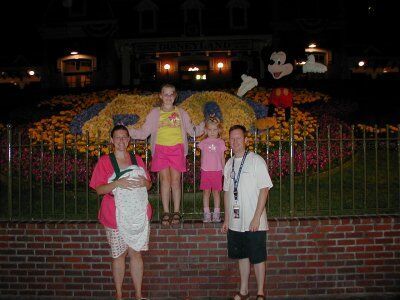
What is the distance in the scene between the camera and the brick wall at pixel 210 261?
5.90 m

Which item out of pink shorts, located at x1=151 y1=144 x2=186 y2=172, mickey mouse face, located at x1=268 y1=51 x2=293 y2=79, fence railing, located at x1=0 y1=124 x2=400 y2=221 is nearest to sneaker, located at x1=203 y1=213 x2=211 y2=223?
fence railing, located at x1=0 y1=124 x2=400 y2=221

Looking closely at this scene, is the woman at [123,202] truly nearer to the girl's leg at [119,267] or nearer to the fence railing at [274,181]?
the girl's leg at [119,267]

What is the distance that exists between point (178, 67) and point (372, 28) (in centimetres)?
→ 1155

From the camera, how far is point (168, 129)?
231 inches

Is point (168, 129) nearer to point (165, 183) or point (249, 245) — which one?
point (165, 183)

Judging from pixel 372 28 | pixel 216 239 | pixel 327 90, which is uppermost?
pixel 372 28

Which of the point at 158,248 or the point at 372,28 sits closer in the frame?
the point at 158,248

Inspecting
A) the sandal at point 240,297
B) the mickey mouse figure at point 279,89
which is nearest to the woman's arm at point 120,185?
the sandal at point 240,297

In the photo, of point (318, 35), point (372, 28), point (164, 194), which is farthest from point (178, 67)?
point (164, 194)

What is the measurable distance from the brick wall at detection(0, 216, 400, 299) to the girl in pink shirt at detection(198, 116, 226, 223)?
→ 233 mm

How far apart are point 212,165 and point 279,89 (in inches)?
182

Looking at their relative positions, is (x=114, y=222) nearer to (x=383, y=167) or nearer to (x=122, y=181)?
(x=122, y=181)

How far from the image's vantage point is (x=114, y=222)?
16.4 ft

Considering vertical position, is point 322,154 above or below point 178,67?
below
